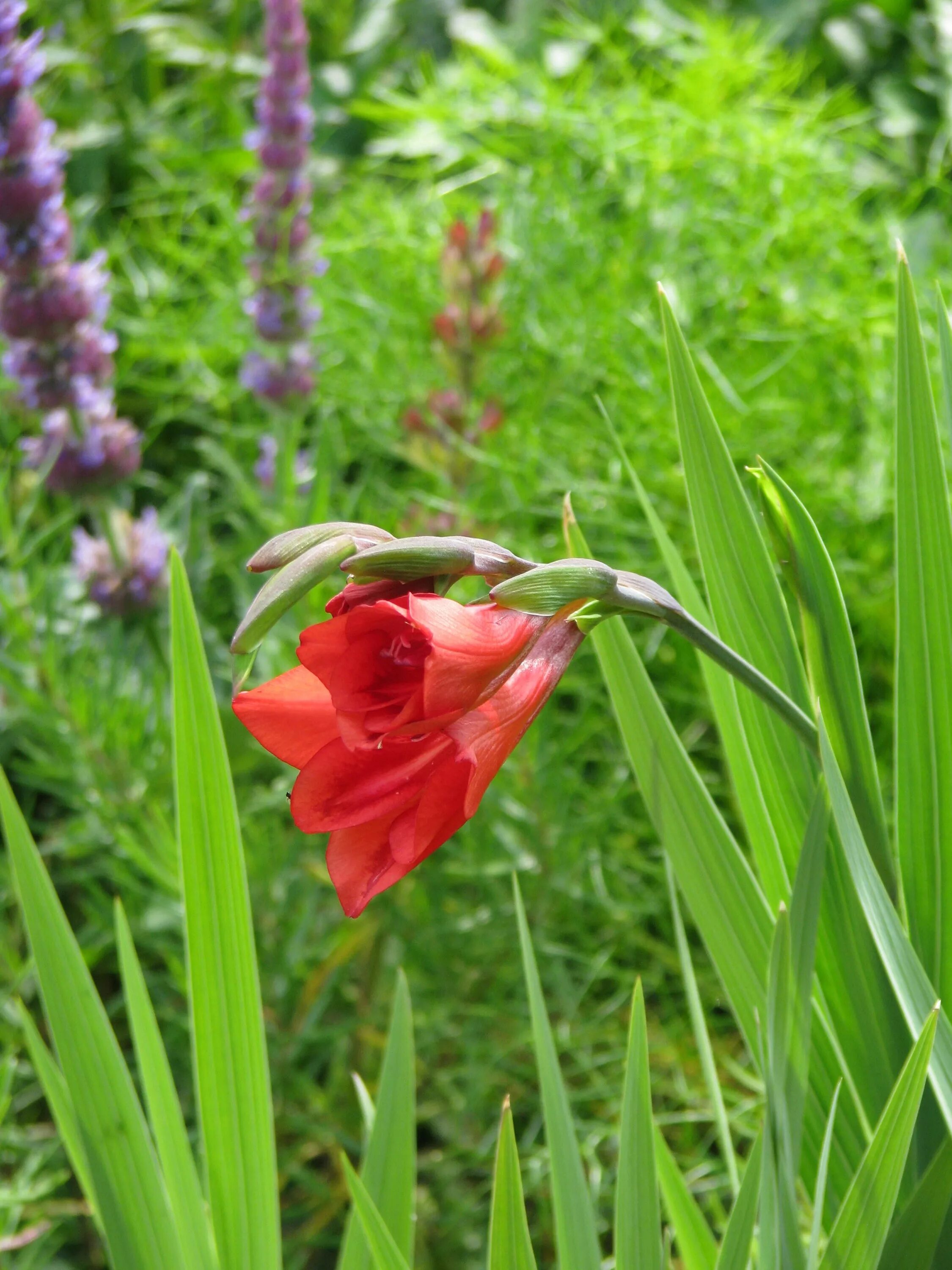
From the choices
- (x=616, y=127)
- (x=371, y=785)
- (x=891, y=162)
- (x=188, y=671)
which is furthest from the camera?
(x=891, y=162)

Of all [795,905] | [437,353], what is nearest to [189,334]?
[437,353]

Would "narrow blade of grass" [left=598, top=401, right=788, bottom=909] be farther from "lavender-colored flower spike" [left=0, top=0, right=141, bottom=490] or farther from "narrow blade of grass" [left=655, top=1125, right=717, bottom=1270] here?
"lavender-colored flower spike" [left=0, top=0, right=141, bottom=490]

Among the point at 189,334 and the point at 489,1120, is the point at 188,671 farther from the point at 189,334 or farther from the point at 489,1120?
the point at 189,334

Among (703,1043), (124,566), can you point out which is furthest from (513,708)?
(124,566)

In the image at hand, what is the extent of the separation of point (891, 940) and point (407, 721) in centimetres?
20

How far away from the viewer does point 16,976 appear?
3.15ft

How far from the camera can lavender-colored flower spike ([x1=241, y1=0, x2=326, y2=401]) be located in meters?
0.98

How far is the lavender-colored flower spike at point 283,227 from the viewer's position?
0.98m

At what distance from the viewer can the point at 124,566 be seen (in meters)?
0.95

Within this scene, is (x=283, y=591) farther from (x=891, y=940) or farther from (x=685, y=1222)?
(x=685, y=1222)

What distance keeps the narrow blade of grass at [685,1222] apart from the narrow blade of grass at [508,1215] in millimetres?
106

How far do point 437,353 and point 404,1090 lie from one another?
73cm

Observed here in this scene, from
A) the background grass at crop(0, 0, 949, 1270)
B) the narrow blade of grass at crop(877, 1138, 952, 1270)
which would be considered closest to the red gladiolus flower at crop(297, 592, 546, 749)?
the narrow blade of grass at crop(877, 1138, 952, 1270)

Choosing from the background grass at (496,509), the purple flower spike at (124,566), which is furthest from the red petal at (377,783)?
the purple flower spike at (124,566)
